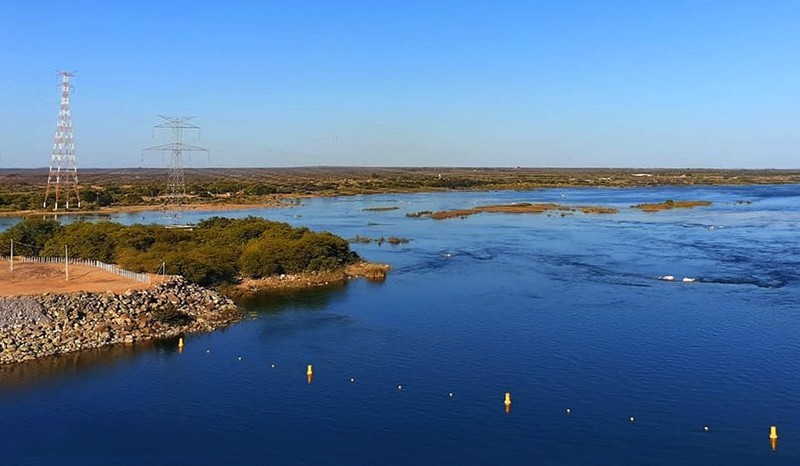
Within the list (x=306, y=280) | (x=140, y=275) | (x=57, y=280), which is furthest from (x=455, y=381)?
(x=57, y=280)

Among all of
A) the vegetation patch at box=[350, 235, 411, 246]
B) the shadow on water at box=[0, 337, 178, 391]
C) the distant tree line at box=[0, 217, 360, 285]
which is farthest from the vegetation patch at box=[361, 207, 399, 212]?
the shadow on water at box=[0, 337, 178, 391]

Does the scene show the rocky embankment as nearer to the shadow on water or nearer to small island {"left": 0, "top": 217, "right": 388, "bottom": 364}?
small island {"left": 0, "top": 217, "right": 388, "bottom": 364}

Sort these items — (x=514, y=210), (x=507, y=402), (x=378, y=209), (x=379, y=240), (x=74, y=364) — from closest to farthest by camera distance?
1. (x=507, y=402)
2. (x=74, y=364)
3. (x=379, y=240)
4. (x=514, y=210)
5. (x=378, y=209)

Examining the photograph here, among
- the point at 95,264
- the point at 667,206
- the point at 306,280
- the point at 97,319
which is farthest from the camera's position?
the point at 667,206

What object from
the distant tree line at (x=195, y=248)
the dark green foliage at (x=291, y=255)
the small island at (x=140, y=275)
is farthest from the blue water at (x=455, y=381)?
the distant tree line at (x=195, y=248)

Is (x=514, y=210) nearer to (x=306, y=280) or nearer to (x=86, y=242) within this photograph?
(x=306, y=280)
